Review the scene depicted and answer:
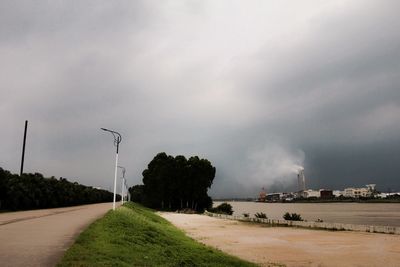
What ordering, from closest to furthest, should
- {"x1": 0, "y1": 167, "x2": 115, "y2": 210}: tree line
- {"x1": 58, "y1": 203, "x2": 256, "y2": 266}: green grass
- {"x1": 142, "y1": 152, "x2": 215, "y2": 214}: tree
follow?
{"x1": 58, "y1": 203, "x2": 256, "y2": 266}: green grass, {"x1": 0, "y1": 167, "x2": 115, "y2": 210}: tree line, {"x1": 142, "y1": 152, "x2": 215, "y2": 214}: tree

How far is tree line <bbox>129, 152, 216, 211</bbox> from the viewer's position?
105 meters

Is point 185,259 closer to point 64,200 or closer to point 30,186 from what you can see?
point 30,186

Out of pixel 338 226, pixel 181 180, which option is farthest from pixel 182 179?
pixel 338 226

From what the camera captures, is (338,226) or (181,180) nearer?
(338,226)

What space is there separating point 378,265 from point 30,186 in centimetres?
4766

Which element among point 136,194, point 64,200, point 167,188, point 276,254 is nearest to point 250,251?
point 276,254

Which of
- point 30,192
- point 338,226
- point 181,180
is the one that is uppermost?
point 181,180

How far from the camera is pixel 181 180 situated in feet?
347

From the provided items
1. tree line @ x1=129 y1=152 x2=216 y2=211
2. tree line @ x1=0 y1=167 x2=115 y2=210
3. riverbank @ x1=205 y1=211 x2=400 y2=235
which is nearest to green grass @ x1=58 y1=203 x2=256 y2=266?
tree line @ x1=0 y1=167 x2=115 y2=210

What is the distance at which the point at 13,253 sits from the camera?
14.5 metres

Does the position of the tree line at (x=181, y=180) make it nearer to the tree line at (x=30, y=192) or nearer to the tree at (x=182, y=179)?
the tree at (x=182, y=179)

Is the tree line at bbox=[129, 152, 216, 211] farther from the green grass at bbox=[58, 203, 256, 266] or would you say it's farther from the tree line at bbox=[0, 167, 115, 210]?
the green grass at bbox=[58, 203, 256, 266]

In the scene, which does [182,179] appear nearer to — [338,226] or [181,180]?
[181,180]

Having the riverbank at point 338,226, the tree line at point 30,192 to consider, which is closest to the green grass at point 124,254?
the tree line at point 30,192
